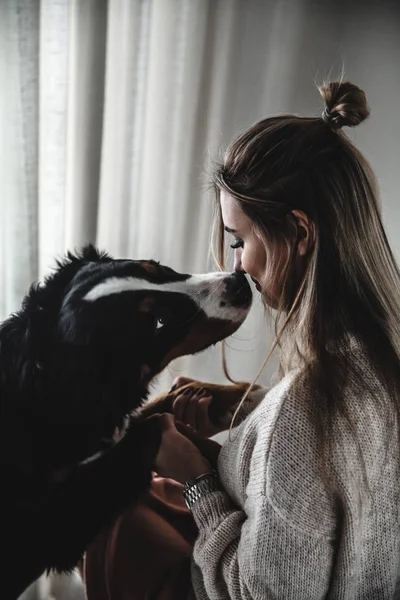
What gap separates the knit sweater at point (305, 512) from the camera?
2.29 feet

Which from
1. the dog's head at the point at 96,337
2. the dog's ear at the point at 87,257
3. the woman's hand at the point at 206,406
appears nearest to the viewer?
the dog's head at the point at 96,337

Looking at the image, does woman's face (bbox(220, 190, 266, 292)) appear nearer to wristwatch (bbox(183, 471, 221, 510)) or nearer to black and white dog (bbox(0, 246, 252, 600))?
black and white dog (bbox(0, 246, 252, 600))

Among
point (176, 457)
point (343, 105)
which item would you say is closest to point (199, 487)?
point (176, 457)

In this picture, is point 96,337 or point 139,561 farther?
point 139,561

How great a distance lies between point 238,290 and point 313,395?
19cm

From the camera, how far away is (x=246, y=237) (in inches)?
31.5

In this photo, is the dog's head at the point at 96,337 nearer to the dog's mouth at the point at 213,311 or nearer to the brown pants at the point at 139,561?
the dog's mouth at the point at 213,311

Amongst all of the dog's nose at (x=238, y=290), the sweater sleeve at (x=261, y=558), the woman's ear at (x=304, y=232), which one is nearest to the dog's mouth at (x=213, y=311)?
the dog's nose at (x=238, y=290)

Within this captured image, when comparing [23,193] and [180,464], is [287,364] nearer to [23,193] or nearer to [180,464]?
[180,464]

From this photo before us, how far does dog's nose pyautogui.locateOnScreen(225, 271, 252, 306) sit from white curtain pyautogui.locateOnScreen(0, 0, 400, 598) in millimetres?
325

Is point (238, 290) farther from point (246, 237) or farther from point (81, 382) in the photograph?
point (81, 382)

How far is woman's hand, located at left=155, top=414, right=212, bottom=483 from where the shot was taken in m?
0.82

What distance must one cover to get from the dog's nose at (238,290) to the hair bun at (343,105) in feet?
0.84

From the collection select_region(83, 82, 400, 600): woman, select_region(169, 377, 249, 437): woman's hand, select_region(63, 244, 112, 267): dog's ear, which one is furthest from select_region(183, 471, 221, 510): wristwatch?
select_region(63, 244, 112, 267): dog's ear
